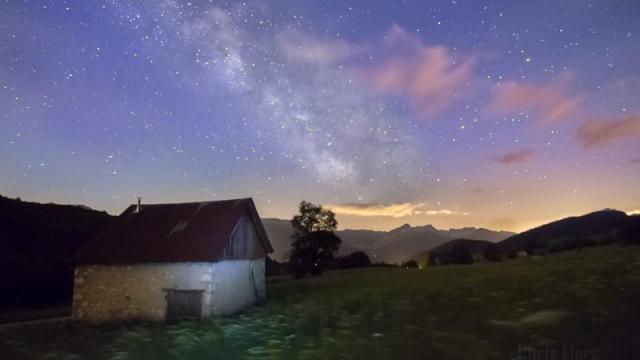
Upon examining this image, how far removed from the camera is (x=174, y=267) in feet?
81.7

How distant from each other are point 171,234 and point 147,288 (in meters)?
3.74

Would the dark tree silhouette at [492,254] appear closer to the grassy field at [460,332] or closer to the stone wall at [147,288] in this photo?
the stone wall at [147,288]

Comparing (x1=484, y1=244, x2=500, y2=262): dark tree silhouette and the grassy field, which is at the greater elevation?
(x1=484, y1=244, x2=500, y2=262): dark tree silhouette

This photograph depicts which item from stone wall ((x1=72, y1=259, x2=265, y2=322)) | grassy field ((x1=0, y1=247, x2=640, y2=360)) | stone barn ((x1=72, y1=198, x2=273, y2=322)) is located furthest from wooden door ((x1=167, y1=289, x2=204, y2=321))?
grassy field ((x1=0, y1=247, x2=640, y2=360))

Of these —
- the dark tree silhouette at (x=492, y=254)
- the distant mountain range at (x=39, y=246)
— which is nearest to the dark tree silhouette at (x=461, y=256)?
the dark tree silhouette at (x=492, y=254)

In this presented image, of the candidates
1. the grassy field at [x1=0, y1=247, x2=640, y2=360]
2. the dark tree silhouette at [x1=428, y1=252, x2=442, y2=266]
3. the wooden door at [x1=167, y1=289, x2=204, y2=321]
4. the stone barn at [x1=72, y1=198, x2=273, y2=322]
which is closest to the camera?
the grassy field at [x1=0, y1=247, x2=640, y2=360]

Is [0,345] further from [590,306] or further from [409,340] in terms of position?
[590,306]

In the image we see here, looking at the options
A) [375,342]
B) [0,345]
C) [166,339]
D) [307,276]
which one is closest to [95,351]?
[166,339]

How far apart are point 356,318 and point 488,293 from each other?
17.2ft

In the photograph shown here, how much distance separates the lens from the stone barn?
24484 mm

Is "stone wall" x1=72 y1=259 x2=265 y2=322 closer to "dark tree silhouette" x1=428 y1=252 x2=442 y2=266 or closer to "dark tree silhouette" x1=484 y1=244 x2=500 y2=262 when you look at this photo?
"dark tree silhouette" x1=484 y1=244 x2=500 y2=262

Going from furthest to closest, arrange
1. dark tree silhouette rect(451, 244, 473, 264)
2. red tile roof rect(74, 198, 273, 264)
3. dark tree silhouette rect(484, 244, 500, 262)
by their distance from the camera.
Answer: dark tree silhouette rect(451, 244, 473, 264), dark tree silhouette rect(484, 244, 500, 262), red tile roof rect(74, 198, 273, 264)

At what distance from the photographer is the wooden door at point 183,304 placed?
24.0m

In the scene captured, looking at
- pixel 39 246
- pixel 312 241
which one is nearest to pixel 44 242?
pixel 39 246
